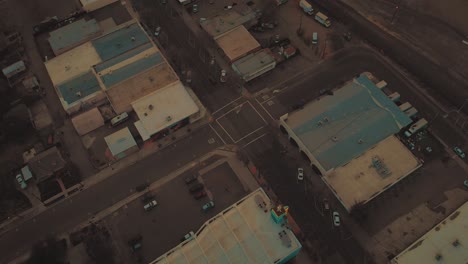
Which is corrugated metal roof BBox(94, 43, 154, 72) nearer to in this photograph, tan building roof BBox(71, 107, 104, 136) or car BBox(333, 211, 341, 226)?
tan building roof BBox(71, 107, 104, 136)

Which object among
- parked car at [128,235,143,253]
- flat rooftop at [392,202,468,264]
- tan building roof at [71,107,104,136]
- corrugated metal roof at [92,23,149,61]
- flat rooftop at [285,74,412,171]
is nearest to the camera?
flat rooftop at [392,202,468,264]

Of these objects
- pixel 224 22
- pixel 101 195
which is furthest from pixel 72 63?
pixel 224 22

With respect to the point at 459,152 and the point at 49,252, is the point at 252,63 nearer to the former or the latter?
the point at 459,152

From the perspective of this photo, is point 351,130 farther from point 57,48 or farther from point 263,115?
point 57,48

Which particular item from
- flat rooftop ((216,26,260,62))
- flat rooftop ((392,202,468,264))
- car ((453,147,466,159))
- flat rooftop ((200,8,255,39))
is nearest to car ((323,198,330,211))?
flat rooftop ((392,202,468,264))

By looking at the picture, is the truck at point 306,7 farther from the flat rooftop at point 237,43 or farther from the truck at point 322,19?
the flat rooftop at point 237,43

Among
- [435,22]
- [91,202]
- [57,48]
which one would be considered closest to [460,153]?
[435,22]

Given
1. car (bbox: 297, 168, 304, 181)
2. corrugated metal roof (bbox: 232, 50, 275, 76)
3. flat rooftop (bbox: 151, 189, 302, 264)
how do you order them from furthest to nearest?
1. corrugated metal roof (bbox: 232, 50, 275, 76)
2. car (bbox: 297, 168, 304, 181)
3. flat rooftop (bbox: 151, 189, 302, 264)
